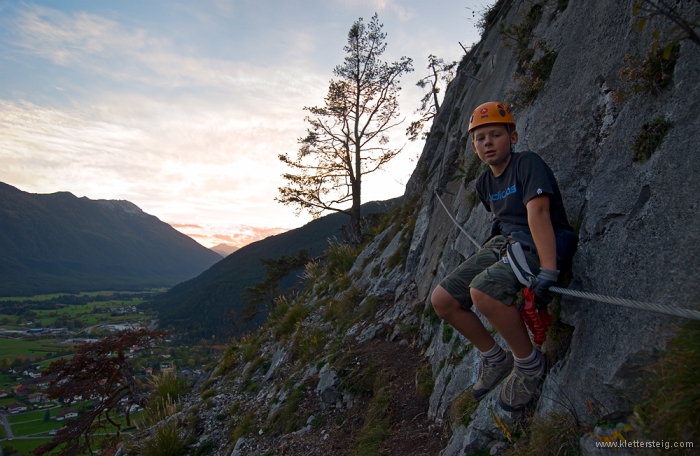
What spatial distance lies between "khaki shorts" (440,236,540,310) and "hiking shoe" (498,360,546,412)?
65 centimetres

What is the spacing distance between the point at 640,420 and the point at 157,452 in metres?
7.85

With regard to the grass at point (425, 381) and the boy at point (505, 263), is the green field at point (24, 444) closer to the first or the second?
the grass at point (425, 381)

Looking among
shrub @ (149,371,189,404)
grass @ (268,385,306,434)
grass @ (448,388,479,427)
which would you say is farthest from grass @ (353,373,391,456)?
shrub @ (149,371,189,404)

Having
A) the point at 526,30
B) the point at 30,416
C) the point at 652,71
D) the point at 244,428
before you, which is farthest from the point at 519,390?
the point at 30,416

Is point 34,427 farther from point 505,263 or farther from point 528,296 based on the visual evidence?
point 528,296

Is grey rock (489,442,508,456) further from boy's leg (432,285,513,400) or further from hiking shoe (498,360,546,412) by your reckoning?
boy's leg (432,285,513,400)

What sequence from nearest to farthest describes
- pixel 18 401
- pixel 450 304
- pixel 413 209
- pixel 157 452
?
pixel 450 304
pixel 157 452
pixel 413 209
pixel 18 401

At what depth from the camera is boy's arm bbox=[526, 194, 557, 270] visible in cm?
287

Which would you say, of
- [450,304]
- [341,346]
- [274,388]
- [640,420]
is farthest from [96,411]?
[640,420]

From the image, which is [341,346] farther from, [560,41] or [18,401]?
[18,401]

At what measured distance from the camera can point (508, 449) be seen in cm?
309

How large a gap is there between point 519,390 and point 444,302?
89 centimetres

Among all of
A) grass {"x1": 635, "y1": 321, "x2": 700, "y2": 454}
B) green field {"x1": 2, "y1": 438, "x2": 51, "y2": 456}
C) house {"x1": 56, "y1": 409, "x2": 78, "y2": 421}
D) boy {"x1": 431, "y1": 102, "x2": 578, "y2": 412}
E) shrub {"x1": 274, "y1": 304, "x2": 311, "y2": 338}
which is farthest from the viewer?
house {"x1": 56, "y1": 409, "x2": 78, "y2": 421}

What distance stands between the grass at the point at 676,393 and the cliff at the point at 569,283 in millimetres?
93
